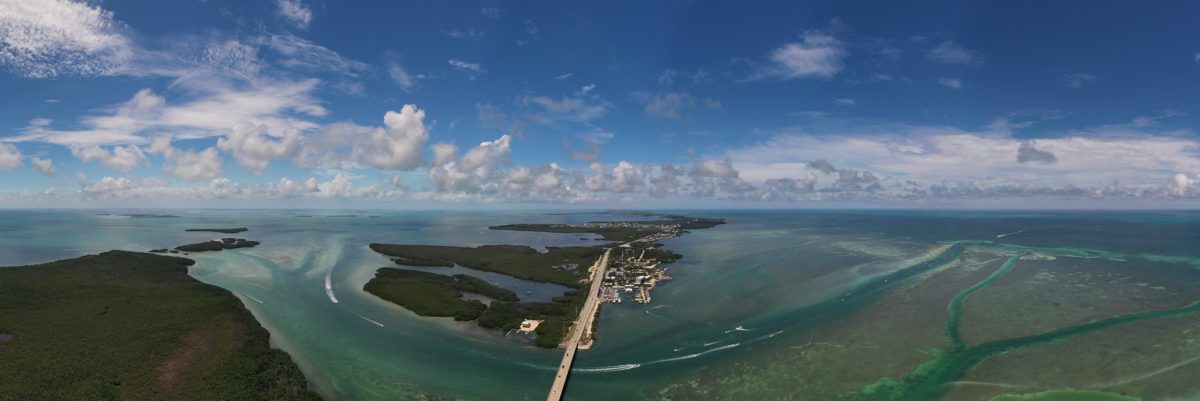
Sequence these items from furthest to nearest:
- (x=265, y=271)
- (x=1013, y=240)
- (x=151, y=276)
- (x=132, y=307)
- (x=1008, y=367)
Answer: (x=1013, y=240) < (x=265, y=271) < (x=151, y=276) < (x=132, y=307) < (x=1008, y=367)

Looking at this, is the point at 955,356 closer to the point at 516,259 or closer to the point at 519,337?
the point at 519,337

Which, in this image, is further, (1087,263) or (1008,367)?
(1087,263)

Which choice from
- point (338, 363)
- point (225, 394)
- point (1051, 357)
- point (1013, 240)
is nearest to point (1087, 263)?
point (1013, 240)

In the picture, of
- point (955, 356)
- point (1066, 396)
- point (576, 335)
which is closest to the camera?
point (1066, 396)

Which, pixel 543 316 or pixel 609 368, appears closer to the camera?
pixel 609 368

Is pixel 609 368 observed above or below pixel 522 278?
below

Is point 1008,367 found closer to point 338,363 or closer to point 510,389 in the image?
point 510,389

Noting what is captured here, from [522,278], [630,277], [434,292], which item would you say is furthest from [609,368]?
[522,278]
